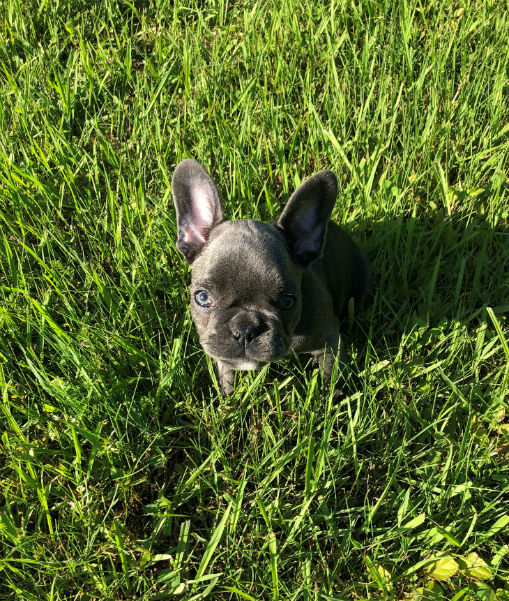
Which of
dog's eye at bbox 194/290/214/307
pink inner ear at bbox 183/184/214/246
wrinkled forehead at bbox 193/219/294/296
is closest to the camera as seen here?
wrinkled forehead at bbox 193/219/294/296

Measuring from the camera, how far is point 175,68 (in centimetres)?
552

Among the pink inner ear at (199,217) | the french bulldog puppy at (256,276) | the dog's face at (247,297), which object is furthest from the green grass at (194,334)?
the pink inner ear at (199,217)

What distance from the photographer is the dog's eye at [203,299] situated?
10.7ft

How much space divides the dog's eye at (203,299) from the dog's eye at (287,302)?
41 cm

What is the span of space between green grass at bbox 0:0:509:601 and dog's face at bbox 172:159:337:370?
0.53m

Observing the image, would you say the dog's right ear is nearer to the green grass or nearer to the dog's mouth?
the green grass

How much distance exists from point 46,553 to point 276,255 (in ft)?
6.80

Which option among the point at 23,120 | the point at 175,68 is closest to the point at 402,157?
the point at 175,68

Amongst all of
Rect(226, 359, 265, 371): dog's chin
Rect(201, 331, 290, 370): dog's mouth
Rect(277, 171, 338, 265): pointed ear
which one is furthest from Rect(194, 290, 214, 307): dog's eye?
Rect(277, 171, 338, 265): pointed ear

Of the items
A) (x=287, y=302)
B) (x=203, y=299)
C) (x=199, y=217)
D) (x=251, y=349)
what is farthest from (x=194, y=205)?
(x=251, y=349)

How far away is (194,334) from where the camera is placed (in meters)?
3.94

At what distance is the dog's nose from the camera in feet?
9.82

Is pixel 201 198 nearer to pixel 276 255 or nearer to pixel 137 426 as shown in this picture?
pixel 276 255

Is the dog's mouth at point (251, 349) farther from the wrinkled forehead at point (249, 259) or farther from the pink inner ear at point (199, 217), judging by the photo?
the pink inner ear at point (199, 217)
